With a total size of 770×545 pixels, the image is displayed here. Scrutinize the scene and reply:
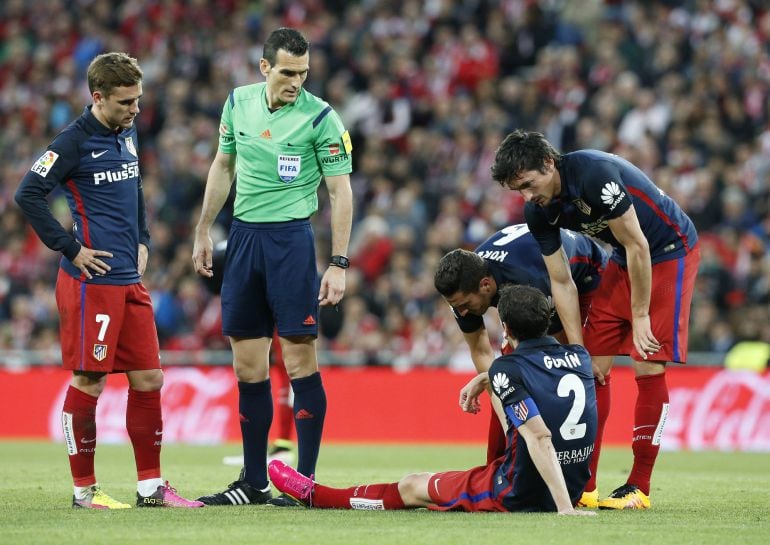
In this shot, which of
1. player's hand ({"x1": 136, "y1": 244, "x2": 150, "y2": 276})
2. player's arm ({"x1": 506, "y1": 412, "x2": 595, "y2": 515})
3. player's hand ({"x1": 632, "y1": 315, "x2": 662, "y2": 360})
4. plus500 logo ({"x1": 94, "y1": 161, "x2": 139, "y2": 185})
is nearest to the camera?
player's arm ({"x1": 506, "y1": 412, "x2": 595, "y2": 515})

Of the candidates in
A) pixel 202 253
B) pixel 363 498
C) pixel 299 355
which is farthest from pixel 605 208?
pixel 202 253

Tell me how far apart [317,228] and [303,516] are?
11.4 meters

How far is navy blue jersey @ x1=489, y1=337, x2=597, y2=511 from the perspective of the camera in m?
6.57

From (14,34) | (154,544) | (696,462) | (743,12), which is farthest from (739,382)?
(14,34)

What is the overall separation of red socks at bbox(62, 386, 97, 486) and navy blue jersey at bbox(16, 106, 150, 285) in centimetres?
72

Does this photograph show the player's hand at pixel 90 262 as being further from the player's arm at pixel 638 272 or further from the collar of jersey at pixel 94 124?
the player's arm at pixel 638 272

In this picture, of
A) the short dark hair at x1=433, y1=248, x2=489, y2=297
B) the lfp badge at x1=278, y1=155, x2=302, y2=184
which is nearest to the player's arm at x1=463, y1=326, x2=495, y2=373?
the short dark hair at x1=433, y1=248, x2=489, y2=297

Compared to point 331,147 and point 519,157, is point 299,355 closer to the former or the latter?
point 331,147

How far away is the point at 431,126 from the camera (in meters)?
19.0

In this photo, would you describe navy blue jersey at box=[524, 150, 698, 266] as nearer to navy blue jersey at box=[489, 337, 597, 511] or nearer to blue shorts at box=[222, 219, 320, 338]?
navy blue jersey at box=[489, 337, 597, 511]

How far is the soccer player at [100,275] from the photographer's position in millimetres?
7281

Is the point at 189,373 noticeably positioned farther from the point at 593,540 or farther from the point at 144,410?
the point at 593,540

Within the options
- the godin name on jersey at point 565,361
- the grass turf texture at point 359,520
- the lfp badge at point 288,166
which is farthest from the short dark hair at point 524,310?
the lfp badge at point 288,166

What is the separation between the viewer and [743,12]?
17.8m
